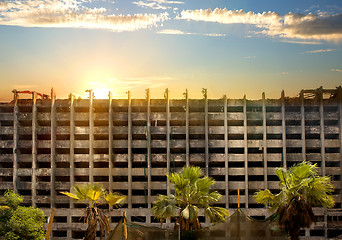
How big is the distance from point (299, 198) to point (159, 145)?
31.6 meters

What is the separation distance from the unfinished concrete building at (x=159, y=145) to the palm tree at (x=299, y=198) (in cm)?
2850

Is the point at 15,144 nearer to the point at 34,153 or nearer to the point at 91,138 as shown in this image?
the point at 34,153

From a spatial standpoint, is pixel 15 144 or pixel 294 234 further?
pixel 15 144

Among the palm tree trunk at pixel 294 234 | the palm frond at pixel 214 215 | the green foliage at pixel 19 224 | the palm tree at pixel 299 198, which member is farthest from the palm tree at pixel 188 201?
the green foliage at pixel 19 224

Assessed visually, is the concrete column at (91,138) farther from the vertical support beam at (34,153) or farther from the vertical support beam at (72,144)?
the vertical support beam at (34,153)

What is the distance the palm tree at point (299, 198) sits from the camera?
22.7m

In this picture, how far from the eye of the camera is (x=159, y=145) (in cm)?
5312

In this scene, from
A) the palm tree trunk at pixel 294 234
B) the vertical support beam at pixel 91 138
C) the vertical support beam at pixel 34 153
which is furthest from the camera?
the vertical support beam at pixel 34 153

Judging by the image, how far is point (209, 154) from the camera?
52938 millimetres

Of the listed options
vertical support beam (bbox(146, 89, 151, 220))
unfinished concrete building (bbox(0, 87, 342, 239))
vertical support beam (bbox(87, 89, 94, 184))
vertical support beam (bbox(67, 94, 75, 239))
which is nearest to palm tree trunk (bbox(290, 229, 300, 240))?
unfinished concrete building (bbox(0, 87, 342, 239))

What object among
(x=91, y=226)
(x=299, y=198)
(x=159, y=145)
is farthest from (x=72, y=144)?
(x=299, y=198)

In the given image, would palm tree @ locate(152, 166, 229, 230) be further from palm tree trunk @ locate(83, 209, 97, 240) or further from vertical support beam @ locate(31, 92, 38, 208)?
vertical support beam @ locate(31, 92, 38, 208)

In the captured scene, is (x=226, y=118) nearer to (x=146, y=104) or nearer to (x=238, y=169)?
(x=238, y=169)

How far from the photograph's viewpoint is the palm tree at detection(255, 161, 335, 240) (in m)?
22.7
